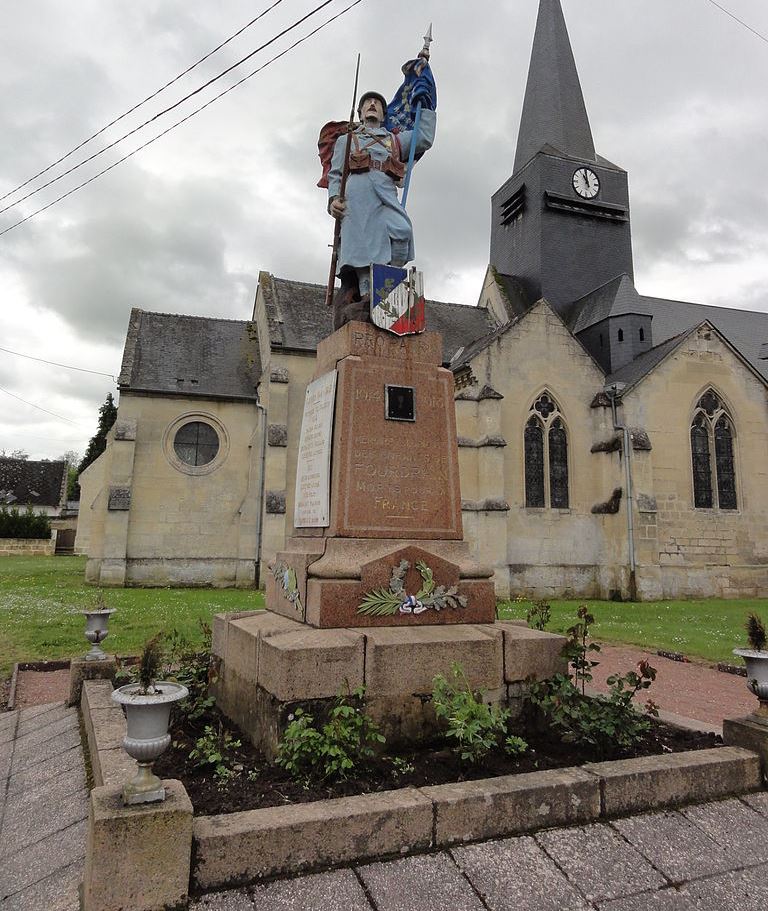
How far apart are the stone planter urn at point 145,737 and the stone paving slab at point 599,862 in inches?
77.8

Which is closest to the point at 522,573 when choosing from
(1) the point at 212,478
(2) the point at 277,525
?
(2) the point at 277,525

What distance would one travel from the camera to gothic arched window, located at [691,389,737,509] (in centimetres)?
2080

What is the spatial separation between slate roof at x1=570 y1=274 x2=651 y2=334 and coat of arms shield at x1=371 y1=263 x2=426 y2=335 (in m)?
18.9

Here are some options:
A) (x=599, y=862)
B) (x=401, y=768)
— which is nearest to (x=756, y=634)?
(x=599, y=862)

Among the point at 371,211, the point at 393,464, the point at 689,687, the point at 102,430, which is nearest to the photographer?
the point at 393,464

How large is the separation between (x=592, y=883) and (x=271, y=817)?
156 centimetres

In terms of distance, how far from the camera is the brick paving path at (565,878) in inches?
108

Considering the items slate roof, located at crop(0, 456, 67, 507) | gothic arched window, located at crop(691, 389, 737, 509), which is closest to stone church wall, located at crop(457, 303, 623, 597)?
gothic arched window, located at crop(691, 389, 737, 509)

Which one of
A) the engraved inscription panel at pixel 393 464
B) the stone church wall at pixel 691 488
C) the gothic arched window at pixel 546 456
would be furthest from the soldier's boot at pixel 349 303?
the stone church wall at pixel 691 488

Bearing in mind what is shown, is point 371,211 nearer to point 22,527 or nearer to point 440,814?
point 440,814

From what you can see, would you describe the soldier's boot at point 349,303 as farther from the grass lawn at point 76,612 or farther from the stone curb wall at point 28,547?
the stone curb wall at point 28,547

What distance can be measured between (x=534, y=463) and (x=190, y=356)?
1313 cm

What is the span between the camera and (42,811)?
391cm

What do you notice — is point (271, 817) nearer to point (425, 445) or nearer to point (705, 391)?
point (425, 445)
